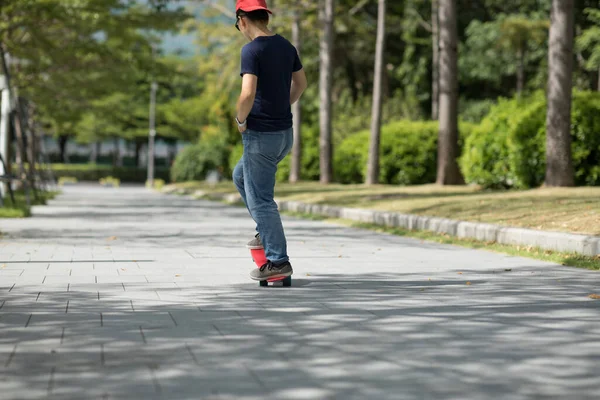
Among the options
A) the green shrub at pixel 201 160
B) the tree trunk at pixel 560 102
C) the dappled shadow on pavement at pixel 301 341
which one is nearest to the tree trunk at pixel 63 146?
the green shrub at pixel 201 160

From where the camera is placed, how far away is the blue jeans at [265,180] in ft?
27.0

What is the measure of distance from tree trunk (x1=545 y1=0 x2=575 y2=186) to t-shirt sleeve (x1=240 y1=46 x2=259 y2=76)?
41.2ft

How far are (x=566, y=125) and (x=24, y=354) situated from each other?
15778 mm

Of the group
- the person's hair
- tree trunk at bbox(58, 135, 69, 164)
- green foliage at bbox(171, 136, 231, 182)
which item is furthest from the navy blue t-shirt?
tree trunk at bbox(58, 135, 69, 164)

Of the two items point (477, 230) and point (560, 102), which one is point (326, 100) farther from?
point (477, 230)

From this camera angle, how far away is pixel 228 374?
15.9ft

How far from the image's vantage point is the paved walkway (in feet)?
15.3

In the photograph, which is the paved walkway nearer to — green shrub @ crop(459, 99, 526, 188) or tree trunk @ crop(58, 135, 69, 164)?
green shrub @ crop(459, 99, 526, 188)

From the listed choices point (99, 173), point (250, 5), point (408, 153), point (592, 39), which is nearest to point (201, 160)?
point (592, 39)

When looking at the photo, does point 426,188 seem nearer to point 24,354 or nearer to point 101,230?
point 101,230

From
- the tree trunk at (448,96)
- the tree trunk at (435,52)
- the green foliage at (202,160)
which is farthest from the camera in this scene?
the green foliage at (202,160)

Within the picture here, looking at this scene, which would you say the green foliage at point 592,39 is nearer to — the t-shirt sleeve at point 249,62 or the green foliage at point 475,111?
the green foliage at point 475,111

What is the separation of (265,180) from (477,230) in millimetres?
6440

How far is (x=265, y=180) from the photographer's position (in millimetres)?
8320
